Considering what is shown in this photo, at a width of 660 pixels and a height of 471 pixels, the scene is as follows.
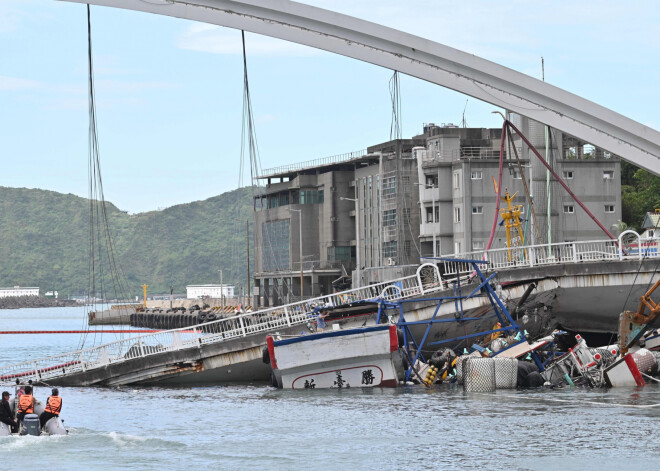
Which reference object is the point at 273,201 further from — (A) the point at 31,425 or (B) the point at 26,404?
(A) the point at 31,425

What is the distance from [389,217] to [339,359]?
76553mm

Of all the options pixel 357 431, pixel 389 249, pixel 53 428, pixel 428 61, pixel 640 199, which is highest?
pixel 428 61

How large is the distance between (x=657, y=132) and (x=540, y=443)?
18124mm

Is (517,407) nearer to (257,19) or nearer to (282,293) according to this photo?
(257,19)

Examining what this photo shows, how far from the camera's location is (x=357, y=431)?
110 ft

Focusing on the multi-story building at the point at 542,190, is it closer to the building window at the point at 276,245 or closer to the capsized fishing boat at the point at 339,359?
the building window at the point at 276,245

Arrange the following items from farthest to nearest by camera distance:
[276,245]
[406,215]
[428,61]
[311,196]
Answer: [276,245] < [311,196] < [406,215] < [428,61]

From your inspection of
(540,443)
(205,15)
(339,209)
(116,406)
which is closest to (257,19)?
(205,15)

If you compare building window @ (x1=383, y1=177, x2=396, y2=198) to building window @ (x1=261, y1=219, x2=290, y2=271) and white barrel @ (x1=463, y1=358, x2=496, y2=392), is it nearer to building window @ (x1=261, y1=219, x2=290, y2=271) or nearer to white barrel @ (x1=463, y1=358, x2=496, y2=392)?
building window @ (x1=261, y1=219, x2=290, y2=271)

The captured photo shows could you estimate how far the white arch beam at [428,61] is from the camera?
4172 cm

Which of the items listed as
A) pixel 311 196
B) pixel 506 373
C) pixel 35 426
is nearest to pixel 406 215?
pixel 311 196

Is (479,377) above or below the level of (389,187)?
below

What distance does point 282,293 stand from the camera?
145 m

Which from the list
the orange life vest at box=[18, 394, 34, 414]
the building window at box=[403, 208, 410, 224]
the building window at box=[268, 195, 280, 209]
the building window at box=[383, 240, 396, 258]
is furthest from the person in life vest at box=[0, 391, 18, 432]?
the building window at box=[268, 195, 280, 209]
